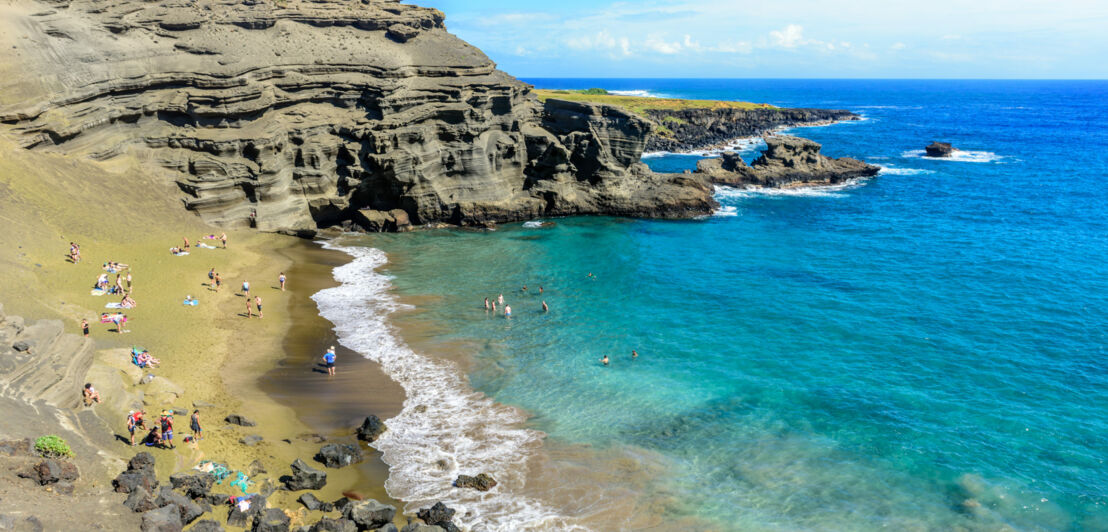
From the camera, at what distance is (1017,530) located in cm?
2017

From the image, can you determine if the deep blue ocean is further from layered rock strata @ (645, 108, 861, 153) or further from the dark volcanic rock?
layered rock strata @ (645, 108, 861, 153)

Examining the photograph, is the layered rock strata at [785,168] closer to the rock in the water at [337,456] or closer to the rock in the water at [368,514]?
the rock in the water at [337,456]

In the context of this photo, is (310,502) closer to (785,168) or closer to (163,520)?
(163,520)

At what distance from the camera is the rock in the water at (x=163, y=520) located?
54.2 feet

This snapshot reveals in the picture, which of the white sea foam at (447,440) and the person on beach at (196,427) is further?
the person on beach at (196,427)

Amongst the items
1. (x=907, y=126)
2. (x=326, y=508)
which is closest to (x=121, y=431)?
(x=326, y=508)

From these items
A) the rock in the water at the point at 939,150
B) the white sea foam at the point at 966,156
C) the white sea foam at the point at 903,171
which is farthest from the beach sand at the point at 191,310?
the rock in the water at the point at 939,150

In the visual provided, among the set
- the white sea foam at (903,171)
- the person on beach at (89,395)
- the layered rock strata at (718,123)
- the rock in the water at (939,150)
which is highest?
the layered rock strata at (718,123)

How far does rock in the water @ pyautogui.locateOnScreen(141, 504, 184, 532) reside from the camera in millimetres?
16531

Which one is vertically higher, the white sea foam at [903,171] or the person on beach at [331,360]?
the white sea foam at [903,171]

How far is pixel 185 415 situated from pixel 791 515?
21306mm

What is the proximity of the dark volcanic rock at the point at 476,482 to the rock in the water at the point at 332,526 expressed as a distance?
12.7 feet

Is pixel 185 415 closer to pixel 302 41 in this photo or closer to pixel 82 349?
pixel 82 349

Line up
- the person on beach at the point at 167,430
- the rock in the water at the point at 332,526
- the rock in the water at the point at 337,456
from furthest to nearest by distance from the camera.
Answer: the rock in the water at the point at 337,456
the person on beach at the point at 167,430
the rock in the water at the point at 332,526
